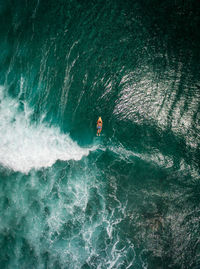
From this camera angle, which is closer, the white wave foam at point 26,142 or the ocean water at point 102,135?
the ocean water at point 102,135

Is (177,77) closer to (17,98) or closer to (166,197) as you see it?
(166,197)

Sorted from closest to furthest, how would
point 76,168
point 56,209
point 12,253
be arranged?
point 12,253 < point 56,209 < point 76,168

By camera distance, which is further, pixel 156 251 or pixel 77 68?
pixel 77 68

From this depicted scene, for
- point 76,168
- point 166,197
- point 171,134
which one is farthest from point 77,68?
point 166,197

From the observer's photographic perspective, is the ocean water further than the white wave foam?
No
